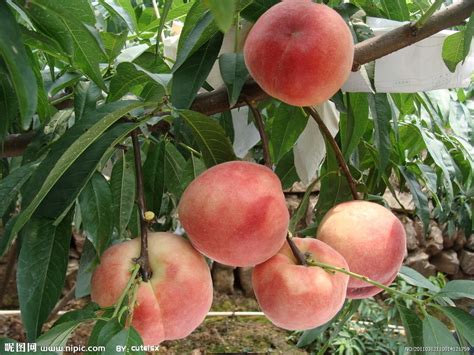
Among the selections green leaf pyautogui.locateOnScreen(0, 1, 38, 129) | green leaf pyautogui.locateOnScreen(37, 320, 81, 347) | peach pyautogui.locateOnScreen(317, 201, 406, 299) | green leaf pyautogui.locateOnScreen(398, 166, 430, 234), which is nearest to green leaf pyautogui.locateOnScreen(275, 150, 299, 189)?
green leaf pyautogui.locateOnScreen(398, 166, 430, 234)

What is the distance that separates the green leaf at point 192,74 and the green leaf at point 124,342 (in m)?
0.22

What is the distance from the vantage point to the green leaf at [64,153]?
42 centimetres

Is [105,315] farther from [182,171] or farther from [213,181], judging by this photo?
[182,171]

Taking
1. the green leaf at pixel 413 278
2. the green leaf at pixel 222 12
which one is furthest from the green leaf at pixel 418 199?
the green leaf at pixel 222 12

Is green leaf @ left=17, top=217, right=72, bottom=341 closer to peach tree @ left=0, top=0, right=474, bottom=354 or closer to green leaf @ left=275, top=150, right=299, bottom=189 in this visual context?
peach tree @ left=0, top=0, right=474, bottom=354

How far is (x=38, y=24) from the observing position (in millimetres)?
455

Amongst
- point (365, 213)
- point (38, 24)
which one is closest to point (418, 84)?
point (365, 213)

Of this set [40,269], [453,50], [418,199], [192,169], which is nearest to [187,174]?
[192,169]

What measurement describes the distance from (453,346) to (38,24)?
1.57 ft

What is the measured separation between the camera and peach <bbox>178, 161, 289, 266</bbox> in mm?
454

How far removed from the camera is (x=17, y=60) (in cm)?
29

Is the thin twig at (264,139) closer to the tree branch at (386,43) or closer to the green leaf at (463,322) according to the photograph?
the tree branch at (386,43)

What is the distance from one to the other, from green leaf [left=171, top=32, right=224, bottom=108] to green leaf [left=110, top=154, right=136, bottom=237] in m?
0.14

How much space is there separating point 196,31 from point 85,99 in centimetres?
24
